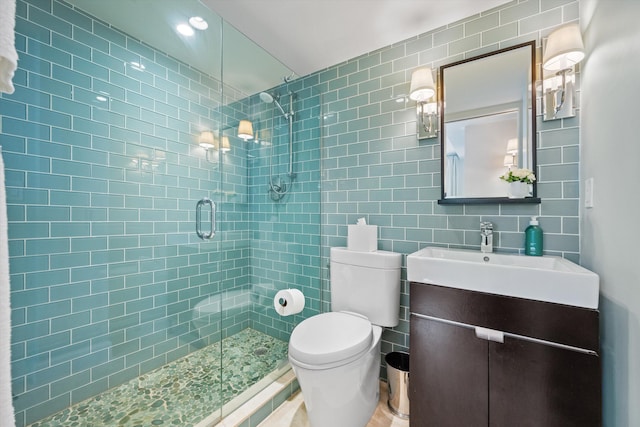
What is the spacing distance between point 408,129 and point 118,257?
2.13 m

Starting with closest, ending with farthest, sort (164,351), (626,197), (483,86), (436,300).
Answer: (626,197) < (436,300) < (483,86) < (164,351)

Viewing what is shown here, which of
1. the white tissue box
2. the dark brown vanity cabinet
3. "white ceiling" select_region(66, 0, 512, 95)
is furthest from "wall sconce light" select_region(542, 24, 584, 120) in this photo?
the white tissue box

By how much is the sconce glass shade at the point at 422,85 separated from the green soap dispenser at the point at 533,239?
3.13ft

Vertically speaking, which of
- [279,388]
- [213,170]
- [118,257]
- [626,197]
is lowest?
[279,388]

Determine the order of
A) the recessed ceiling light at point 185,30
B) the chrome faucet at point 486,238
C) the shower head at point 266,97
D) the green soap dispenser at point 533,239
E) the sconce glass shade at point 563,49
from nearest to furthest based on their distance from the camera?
1. the sconce glass shade at point 563,49
2. the green soap dispenser at point 533,239
3. the chrome faucet at point 486,238
4. the recessed ceiling light at point 185,30
5. the shower head at point 266,97

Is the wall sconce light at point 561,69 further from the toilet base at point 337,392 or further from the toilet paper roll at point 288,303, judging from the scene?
the toilet paper roll at point 288,303

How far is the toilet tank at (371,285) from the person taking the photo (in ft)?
5.45

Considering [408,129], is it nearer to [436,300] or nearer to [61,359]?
[436,300]

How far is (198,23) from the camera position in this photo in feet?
5.65

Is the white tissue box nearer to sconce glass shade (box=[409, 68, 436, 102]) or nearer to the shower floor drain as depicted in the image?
sconce glass shade (box=[409, 68, 436, 102])

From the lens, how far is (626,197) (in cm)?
90

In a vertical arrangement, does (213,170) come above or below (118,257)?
above

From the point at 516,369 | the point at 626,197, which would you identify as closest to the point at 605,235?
the point at 626,197

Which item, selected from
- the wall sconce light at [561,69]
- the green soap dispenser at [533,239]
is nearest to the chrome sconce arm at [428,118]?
the wall sconce light at [561,69]
